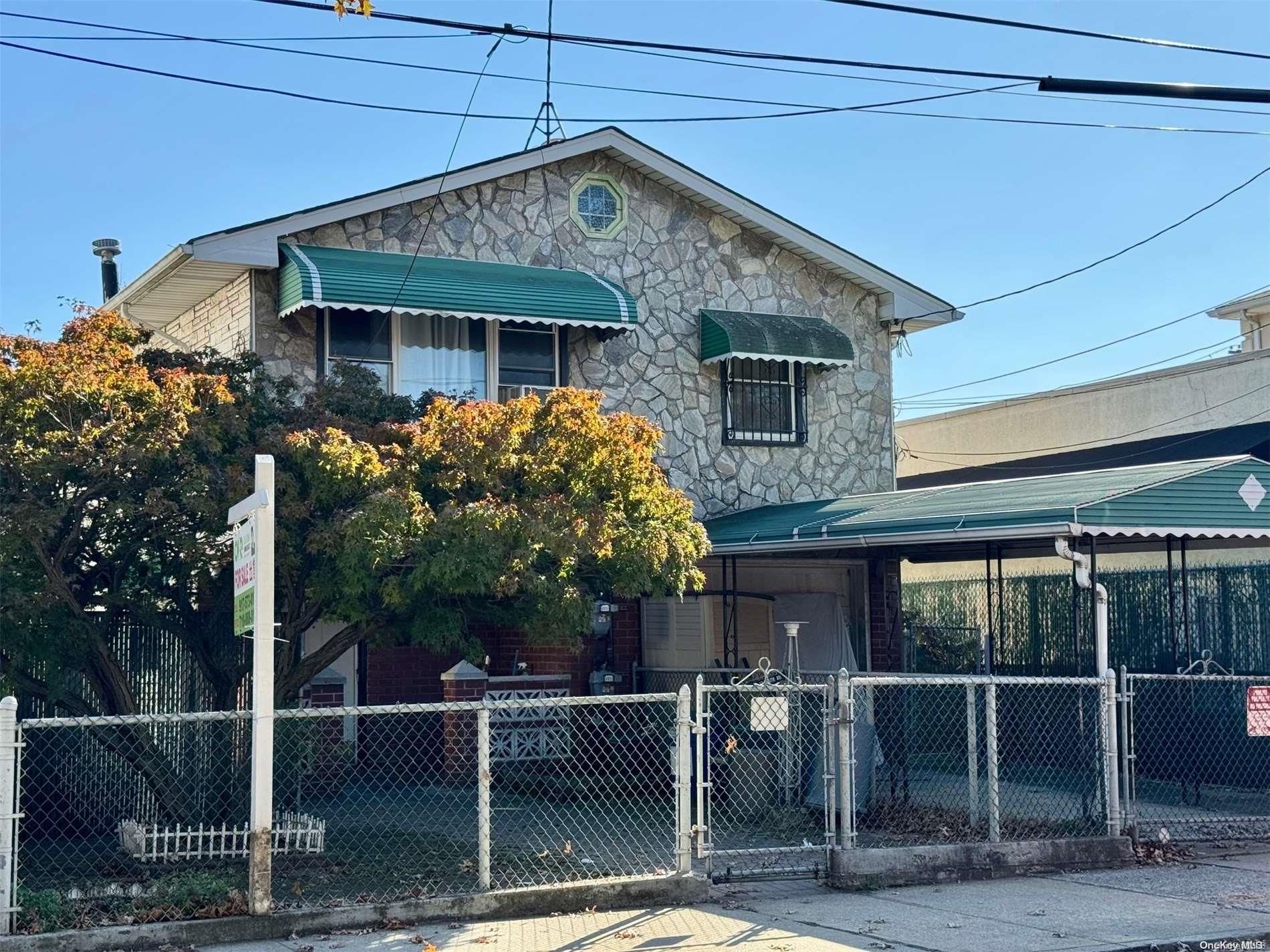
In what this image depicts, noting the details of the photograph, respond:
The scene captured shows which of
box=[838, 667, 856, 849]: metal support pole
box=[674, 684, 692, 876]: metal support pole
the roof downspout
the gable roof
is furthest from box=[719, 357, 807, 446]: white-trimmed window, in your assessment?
box=[674, 684, 692, 876]: metal support pole

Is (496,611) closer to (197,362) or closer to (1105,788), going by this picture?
(197,362)

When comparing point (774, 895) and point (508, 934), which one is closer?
point (508, 934)

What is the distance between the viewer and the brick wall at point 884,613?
61.7ft

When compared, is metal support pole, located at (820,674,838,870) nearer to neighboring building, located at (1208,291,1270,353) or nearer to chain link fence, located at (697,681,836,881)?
chain link fence, located at (697,681,836,881)

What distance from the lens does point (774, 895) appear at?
10469 mm

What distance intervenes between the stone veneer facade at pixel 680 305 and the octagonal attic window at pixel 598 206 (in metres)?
0.09

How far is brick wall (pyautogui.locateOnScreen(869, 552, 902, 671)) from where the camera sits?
18812 millimetres

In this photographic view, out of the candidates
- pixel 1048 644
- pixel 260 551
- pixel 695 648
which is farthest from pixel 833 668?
pixel 260 551

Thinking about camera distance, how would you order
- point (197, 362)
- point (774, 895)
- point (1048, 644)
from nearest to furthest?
point (774, 895)
point (197, 362)
point (1048, 644)

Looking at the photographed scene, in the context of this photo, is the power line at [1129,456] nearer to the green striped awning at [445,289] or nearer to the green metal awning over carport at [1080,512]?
the green metal awning over carport at [1080,512]

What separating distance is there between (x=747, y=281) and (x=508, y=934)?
37.0 feet

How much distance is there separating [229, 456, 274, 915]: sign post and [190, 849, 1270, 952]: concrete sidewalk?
437 mm

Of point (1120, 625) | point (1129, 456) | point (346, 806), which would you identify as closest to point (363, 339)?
point (346, 806)

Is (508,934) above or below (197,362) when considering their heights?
below
